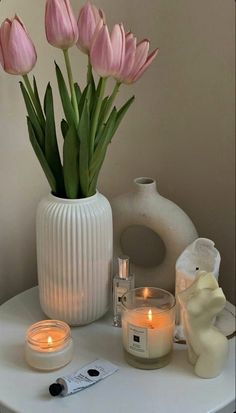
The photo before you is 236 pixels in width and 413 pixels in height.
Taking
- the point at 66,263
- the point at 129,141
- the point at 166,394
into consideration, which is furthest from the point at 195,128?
the point at 166,394

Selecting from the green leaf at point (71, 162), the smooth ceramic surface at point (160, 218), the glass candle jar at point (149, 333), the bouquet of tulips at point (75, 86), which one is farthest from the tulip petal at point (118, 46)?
the glass candle jar at point (149, 333)

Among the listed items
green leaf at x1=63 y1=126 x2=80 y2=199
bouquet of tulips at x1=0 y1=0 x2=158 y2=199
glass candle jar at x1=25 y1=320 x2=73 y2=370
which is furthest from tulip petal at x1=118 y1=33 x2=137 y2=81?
glass candle jar at x1=25 y1=320 x2=73 y2=370

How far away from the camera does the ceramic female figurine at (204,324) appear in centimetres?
79

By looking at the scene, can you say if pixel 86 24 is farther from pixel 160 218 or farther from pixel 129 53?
pixel 160 218

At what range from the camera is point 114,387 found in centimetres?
80

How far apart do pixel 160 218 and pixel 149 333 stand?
0.23 m

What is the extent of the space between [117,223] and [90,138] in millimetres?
199

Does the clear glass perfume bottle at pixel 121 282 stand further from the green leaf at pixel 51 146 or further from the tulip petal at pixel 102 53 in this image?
the tulip petal at pixel 102 53

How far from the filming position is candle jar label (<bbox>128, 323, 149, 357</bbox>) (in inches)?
32.0

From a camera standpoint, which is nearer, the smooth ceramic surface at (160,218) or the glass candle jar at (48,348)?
the glass candle jar at (48,348)

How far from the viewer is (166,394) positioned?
30.9 inches

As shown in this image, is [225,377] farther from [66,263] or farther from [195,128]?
[195,128]

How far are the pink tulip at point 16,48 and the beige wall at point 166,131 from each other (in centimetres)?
12

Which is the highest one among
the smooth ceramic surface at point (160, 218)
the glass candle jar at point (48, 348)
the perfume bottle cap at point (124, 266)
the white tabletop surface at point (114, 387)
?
the smooth ceramic surface at point (160, 218)
